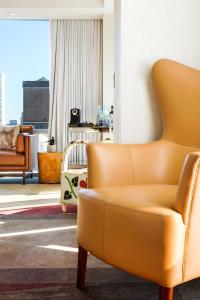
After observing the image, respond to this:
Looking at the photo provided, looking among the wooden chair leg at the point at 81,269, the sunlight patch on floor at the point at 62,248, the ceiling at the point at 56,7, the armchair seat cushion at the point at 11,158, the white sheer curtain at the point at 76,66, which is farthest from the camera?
the white sheer curtain at the point at 76,66

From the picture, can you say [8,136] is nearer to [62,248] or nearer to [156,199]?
[62,248]

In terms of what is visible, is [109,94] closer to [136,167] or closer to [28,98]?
[28,98]

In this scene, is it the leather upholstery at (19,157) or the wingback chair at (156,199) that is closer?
the wingback chair at (156,199)

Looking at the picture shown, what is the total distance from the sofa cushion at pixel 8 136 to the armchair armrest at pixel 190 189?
4199mm

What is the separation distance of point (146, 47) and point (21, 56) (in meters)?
4.22

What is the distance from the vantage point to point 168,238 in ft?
3.87

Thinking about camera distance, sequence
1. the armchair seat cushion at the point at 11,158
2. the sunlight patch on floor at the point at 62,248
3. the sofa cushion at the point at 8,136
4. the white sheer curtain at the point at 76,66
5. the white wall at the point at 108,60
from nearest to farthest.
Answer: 1. the sunlight patch on floor at the point at 62,248
2. the armchair seat cushion at the point at 11,158
3. the sofa cushion at the point at 8,136
4. the white wall at the point at 108,60
5. the white sheer curtain at the point at 76,66

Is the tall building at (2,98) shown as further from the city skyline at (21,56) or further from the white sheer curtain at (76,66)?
the white sheer curtain at (76,66)

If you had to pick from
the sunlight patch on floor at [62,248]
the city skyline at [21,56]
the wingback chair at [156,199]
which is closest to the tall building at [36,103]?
the city skyline at [21,56]

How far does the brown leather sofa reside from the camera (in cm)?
488

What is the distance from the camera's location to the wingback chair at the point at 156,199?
121 centimetres

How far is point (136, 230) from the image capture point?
1.27 meters

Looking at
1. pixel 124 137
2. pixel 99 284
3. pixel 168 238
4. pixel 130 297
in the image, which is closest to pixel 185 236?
pixel 168 238

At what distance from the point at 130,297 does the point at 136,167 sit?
1.93ft
